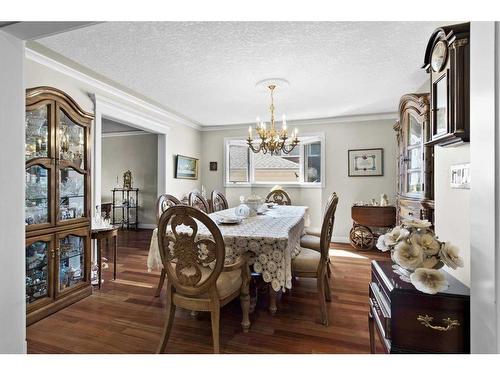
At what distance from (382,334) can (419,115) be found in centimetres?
245

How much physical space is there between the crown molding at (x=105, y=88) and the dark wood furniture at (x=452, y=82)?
3107 mm

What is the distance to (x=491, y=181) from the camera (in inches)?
35.4

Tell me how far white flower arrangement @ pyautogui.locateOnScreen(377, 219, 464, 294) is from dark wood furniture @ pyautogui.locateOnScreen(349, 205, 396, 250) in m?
3.22

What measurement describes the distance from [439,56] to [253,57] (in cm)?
153

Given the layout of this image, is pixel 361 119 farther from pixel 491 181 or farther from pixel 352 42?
pixel 491 181

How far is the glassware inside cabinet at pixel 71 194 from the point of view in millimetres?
2520

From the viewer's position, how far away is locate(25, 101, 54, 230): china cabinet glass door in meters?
2.22

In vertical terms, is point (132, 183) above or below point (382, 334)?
above

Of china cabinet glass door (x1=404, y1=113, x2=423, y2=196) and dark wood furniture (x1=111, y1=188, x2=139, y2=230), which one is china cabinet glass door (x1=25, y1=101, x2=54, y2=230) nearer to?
china cabinet glass door (x1=404, y1=113, x2=423, y2=196)

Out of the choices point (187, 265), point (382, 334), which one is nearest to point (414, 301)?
point (382, 334)

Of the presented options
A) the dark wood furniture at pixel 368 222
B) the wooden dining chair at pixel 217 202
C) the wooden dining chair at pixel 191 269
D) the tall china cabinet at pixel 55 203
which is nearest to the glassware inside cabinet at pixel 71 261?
the tall china cabinet at pixel 55 203

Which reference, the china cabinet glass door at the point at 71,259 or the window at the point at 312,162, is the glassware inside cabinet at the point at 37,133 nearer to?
the china cabinet glass door at the point at 71,259

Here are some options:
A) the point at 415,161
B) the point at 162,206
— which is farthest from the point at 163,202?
the point at 415,161

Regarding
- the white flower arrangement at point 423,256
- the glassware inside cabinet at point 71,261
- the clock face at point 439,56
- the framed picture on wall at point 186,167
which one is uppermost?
the clock face at point 439,56
